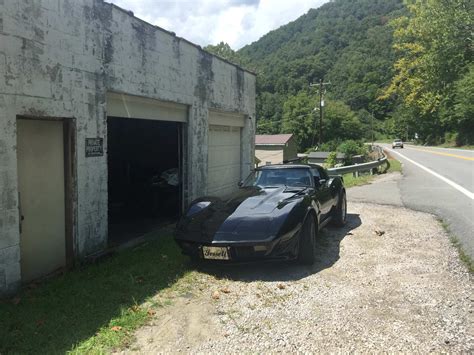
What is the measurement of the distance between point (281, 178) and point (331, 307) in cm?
315

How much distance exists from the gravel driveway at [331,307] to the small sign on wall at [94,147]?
7.82ft

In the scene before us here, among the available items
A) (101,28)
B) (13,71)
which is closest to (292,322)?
(13,71)

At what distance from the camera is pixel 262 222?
17.5 ft

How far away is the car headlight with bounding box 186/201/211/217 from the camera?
6.25 m

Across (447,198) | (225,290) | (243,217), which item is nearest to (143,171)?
(243,217)

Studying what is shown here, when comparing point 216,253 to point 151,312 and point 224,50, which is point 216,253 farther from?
point 224,50

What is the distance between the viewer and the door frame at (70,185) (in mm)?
5871

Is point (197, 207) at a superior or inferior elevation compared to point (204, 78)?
inferior

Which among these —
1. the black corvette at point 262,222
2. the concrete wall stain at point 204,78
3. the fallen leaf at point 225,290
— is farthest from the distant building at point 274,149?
the fallen leaf at point 225,290

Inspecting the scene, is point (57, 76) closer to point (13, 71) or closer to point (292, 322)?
point (13, 71)

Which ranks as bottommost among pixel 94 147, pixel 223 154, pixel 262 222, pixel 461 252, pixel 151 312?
pixel 151 312

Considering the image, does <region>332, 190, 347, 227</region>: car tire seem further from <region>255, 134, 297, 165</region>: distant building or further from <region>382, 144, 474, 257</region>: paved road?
<region>255, 134, 297, 165</region>: distant building

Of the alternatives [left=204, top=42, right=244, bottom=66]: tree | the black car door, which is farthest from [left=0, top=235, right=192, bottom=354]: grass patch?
[left=204, top=42, right=244, bottom=66]: tree

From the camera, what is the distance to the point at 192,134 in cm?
927
